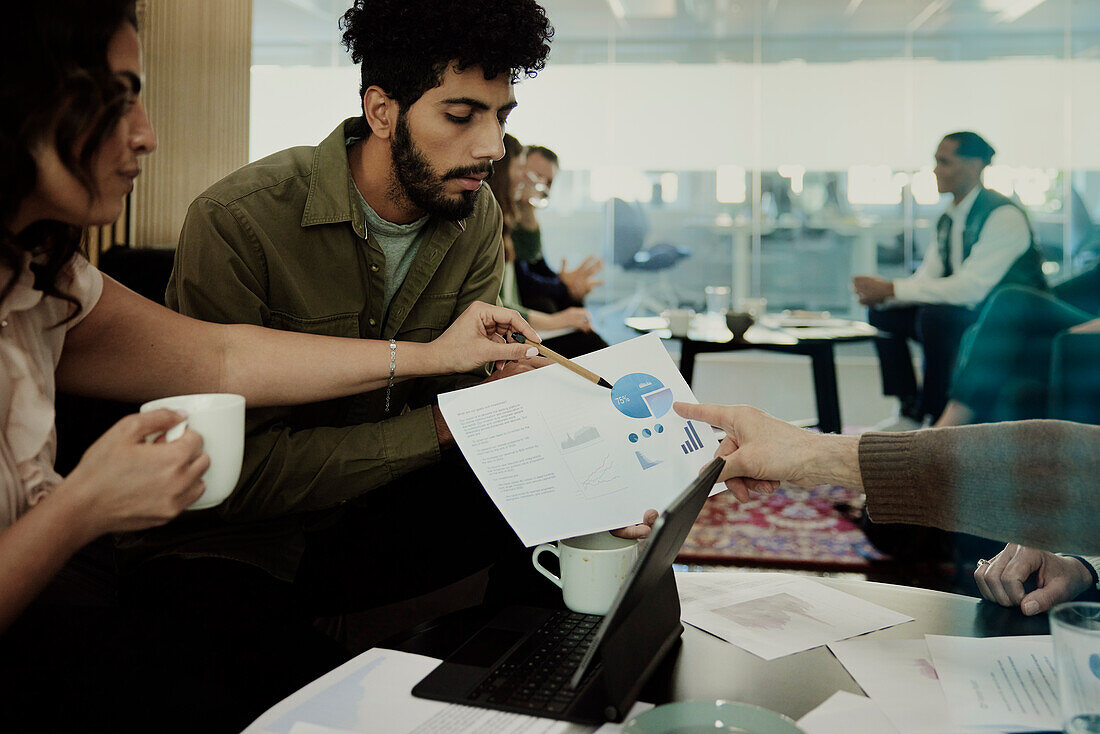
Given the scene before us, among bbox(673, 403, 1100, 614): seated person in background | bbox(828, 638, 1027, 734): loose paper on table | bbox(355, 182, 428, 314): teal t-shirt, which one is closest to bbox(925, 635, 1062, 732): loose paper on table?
bbox(828, 638, 1027, 734): loose paper on table

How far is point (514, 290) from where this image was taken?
3615 millimetres

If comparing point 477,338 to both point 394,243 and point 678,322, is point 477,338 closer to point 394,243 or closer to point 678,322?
point 394,243

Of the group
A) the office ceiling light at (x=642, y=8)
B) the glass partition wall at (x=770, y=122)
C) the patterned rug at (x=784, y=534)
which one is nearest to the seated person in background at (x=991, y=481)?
the patterned rug at (x=784, y=534)

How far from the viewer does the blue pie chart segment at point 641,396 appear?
115cm

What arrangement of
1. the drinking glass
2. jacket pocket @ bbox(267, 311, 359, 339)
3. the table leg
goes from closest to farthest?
the drinking glass < jacket pocket @ bbox(267, 311, 359, 339) < the table leg

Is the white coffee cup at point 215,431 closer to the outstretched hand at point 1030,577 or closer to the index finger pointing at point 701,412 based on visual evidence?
the index finger pointing at point 701,412

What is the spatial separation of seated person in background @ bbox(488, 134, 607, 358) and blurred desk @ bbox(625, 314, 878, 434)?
32 centimetres

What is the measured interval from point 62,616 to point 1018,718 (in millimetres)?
949

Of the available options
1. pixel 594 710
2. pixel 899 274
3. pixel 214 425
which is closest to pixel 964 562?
pixel 594 710

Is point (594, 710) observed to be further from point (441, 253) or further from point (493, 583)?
point (441, 253)

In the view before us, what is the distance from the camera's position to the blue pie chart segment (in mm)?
1150

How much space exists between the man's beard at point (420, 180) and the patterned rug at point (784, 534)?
143 cm

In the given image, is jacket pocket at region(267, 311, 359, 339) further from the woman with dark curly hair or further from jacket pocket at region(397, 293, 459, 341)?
the woman with dark curly hair

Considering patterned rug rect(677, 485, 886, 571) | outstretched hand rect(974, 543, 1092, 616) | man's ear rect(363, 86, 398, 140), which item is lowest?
patterned rug rect(677, 485, 886, 571)
